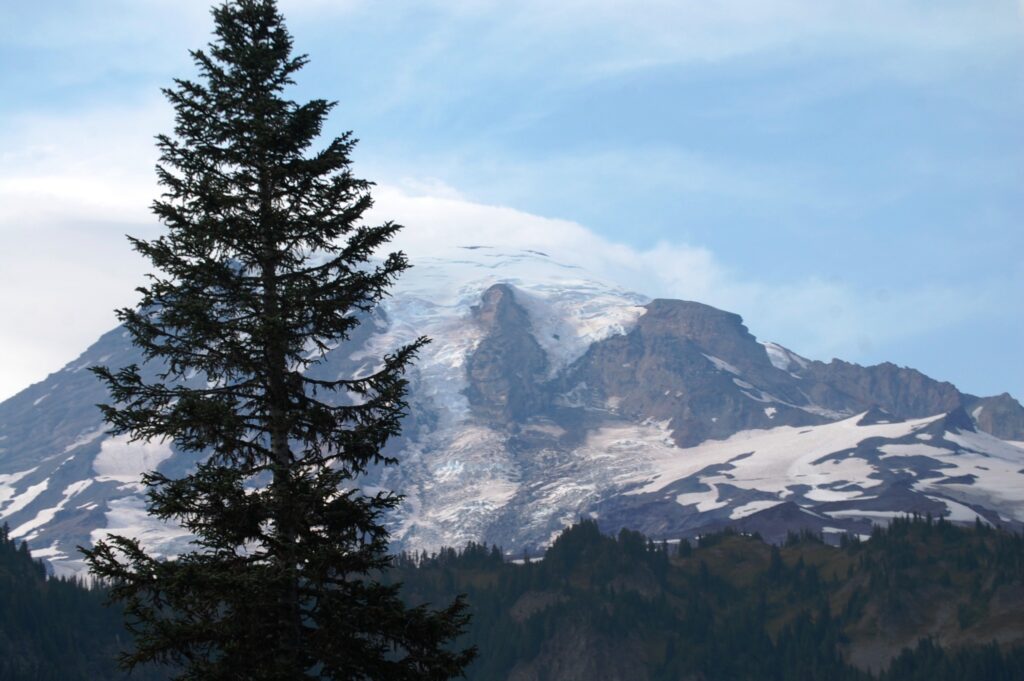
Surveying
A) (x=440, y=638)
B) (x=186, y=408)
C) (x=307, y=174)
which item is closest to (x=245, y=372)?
(x=186, y=408)

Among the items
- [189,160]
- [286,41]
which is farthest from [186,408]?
[286,41]

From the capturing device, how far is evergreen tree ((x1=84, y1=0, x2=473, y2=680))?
32000 millimetres

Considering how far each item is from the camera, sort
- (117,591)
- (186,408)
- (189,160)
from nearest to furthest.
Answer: (117,591) → (186,408) → (189,160)

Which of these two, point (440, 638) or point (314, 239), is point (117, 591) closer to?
point (440, 638)

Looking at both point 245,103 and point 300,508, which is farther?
point 245,103

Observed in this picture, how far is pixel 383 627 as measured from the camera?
3306 cm

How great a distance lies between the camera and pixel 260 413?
3500 cm

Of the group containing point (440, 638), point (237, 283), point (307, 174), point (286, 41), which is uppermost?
point (286, 41)

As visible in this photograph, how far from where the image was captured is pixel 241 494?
3272cm

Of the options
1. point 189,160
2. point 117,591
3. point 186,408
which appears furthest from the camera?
point 189,160

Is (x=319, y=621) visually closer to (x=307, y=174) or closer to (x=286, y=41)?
(x=307, y=174)

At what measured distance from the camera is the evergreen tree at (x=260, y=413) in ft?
105

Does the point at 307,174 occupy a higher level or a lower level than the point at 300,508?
higher

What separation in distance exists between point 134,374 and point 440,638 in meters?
9.50
